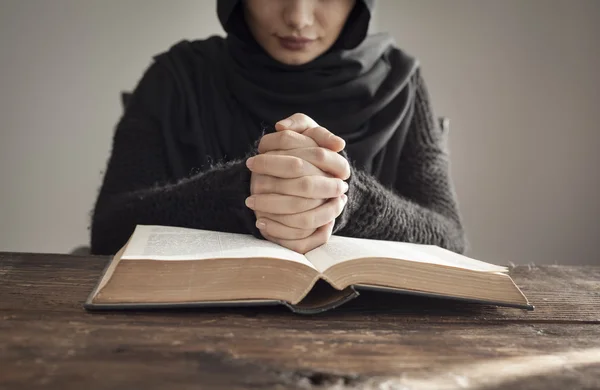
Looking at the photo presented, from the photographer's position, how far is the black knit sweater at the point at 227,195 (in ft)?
2.73

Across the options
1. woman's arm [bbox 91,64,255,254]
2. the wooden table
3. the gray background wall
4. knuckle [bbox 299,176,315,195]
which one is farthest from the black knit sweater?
the gray background wall

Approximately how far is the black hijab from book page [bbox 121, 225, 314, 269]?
44 cm

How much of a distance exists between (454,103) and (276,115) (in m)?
0.99

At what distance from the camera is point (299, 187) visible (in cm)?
70

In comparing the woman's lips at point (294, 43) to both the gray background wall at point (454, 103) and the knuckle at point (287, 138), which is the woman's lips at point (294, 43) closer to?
the knuckle at point (287, 138)

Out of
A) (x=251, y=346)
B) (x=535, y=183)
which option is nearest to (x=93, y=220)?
(x=251, y=346)

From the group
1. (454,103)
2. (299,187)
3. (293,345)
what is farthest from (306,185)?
(454,103)

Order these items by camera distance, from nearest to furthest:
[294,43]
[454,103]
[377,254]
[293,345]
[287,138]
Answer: [293,345]
[377,254]
[287,138]
[294,43]
[454,103]

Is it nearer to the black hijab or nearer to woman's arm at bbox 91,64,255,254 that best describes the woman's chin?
the black hijab

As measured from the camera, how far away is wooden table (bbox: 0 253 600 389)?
438mm

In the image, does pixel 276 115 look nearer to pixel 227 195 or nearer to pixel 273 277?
pixel 227 195

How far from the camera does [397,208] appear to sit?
36.2 inches

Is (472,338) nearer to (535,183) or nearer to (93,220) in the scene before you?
(93,220)

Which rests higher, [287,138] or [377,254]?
[287,138]
